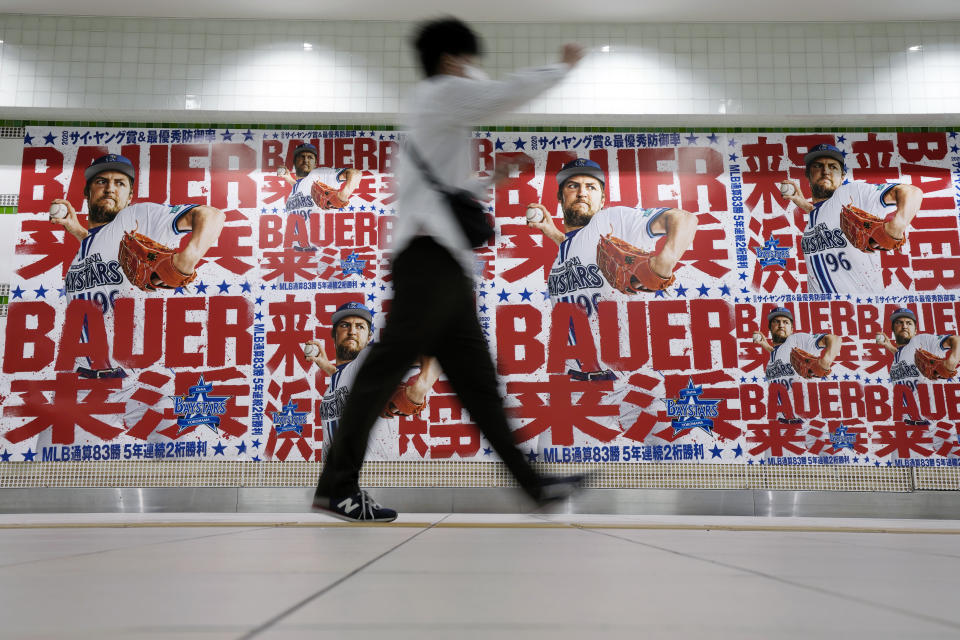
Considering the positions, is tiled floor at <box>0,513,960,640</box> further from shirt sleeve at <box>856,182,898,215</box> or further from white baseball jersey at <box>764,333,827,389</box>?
shirt sleeve at <box>856,182,898,215</box>

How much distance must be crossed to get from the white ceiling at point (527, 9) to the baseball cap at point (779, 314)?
176 cm

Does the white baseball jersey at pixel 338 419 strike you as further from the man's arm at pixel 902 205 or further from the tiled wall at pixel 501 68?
the man's arm at pixel 902 205

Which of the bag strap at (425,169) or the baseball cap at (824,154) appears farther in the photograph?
the baseball cap at (824,154)

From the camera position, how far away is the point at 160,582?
68 centimetres

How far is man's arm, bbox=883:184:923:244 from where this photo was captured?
13.4 ft

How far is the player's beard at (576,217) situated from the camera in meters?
4.11

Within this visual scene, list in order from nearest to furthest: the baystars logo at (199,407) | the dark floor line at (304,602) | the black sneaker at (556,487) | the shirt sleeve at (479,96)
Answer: the dark floor line at (304,602)
the black sneaker at (556,487)
the shirt sleeve at (479,96)
the baystars logo at (199,407)

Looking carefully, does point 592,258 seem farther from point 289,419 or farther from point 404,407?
point 289,419

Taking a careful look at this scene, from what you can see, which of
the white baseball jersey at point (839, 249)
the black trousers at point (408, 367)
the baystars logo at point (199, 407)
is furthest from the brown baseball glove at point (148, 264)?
the white baseball jersey at point (839, 249)

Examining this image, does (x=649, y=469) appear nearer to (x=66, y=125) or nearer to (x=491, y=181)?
(x=491, y=181)

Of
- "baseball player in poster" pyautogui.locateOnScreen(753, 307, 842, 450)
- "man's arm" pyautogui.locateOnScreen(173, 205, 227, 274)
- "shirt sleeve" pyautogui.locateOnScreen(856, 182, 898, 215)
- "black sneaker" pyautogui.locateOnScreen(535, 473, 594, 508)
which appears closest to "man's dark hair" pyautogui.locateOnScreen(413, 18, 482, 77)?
"black sneaker" pyautogui.locateOnScreen(535, 473, 594, 508)

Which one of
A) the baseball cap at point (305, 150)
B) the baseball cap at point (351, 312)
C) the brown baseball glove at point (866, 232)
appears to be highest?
the baseball cap at point (305, 150)

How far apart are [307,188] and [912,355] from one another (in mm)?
3678

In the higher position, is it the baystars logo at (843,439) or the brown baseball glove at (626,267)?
the brown baseball glove at (626,267)
